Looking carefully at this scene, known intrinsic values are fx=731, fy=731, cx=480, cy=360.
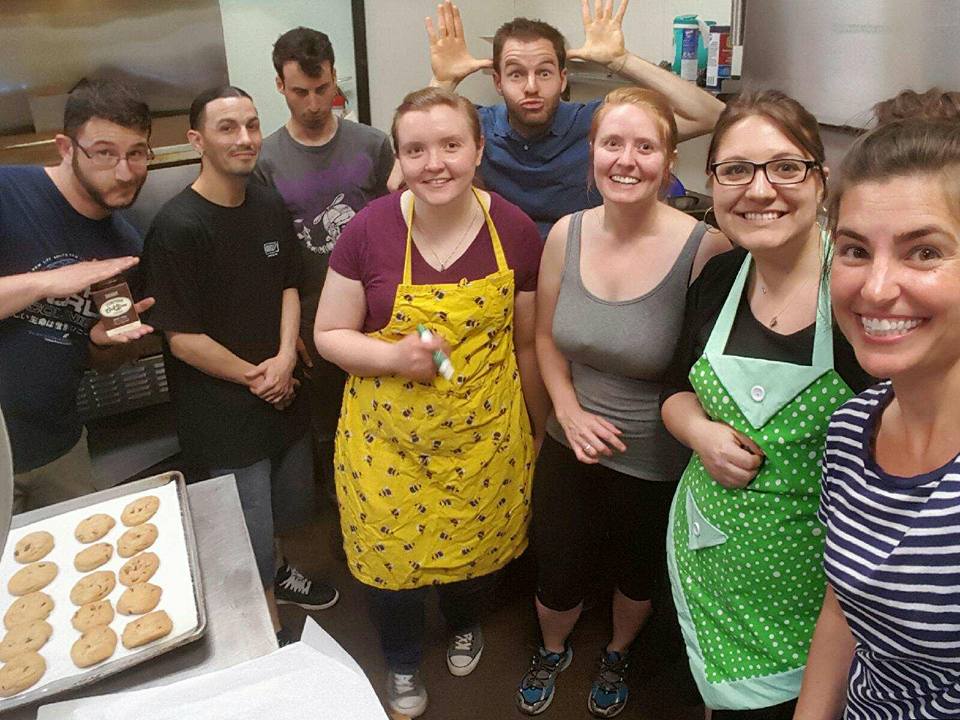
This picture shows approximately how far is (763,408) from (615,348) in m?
0.40

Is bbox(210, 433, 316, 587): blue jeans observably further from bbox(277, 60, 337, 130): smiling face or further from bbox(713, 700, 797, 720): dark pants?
bbox(713, 700, 797, 720): dark pants

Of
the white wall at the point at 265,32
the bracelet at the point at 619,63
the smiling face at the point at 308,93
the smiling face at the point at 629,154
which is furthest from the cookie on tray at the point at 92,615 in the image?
the white wall at the point at 265,32

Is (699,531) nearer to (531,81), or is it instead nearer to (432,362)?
(432,362)

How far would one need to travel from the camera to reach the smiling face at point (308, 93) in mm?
2141

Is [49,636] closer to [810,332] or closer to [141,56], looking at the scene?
[810,332]

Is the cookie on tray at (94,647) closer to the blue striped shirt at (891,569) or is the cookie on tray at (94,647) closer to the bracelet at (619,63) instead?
the blue striped shirt at (891,569)

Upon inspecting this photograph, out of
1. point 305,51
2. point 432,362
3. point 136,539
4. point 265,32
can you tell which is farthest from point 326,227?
point 265,32

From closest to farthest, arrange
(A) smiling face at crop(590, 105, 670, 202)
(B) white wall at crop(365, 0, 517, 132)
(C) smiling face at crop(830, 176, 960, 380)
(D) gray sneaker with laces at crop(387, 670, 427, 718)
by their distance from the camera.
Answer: (C) smiling face at crop(830, 176, 960, 380) → (A) smiling face at crop(590, 105, 670, 202) → (D) gray sneaker with laces at crop(387, 670, 427, 718) → (B) white wall at crop(365, 0, 517, 132)

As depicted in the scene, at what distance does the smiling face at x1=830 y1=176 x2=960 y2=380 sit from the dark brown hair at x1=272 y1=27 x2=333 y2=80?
1.73 metres

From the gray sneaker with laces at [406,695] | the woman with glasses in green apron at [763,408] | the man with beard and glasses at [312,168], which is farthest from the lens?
the man with beard and glasses at [312,168]

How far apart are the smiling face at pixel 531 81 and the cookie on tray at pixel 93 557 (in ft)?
4.71

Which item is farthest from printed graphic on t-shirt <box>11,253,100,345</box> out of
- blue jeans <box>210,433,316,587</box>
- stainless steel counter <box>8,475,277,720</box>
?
stainless steel counter <box>8,475,277,720</box>

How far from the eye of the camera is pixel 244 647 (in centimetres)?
102

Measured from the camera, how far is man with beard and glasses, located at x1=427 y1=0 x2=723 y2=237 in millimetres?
1959
